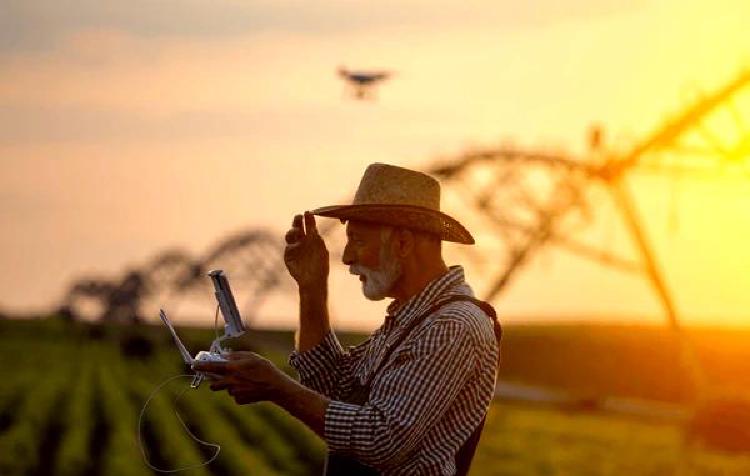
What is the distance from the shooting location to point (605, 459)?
2717cm

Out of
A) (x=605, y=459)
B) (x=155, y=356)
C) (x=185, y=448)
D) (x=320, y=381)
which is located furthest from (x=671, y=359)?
(x=320, y=381)

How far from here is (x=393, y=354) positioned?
5168 mm

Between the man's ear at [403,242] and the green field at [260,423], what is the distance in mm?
7762

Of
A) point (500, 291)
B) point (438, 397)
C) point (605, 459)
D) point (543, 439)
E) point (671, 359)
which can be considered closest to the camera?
point (438, 397)

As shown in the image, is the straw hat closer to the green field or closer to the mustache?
the mustache

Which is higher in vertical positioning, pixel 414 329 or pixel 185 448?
pixel 414 329

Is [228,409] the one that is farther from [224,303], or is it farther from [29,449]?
[224,303]

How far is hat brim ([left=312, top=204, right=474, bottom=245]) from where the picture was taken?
530cm

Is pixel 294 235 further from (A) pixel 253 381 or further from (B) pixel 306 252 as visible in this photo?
(A) pixel 253 381

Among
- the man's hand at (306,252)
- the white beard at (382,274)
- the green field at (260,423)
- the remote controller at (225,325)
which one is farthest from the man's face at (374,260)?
the green field at (260,423)

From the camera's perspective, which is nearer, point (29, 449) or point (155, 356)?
point (29, 449)

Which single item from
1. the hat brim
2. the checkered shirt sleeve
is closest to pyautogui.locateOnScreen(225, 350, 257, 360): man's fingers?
the hat brim

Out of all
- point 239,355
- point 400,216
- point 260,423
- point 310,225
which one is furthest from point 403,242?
point 260,423

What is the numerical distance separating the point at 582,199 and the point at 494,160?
119 cm
